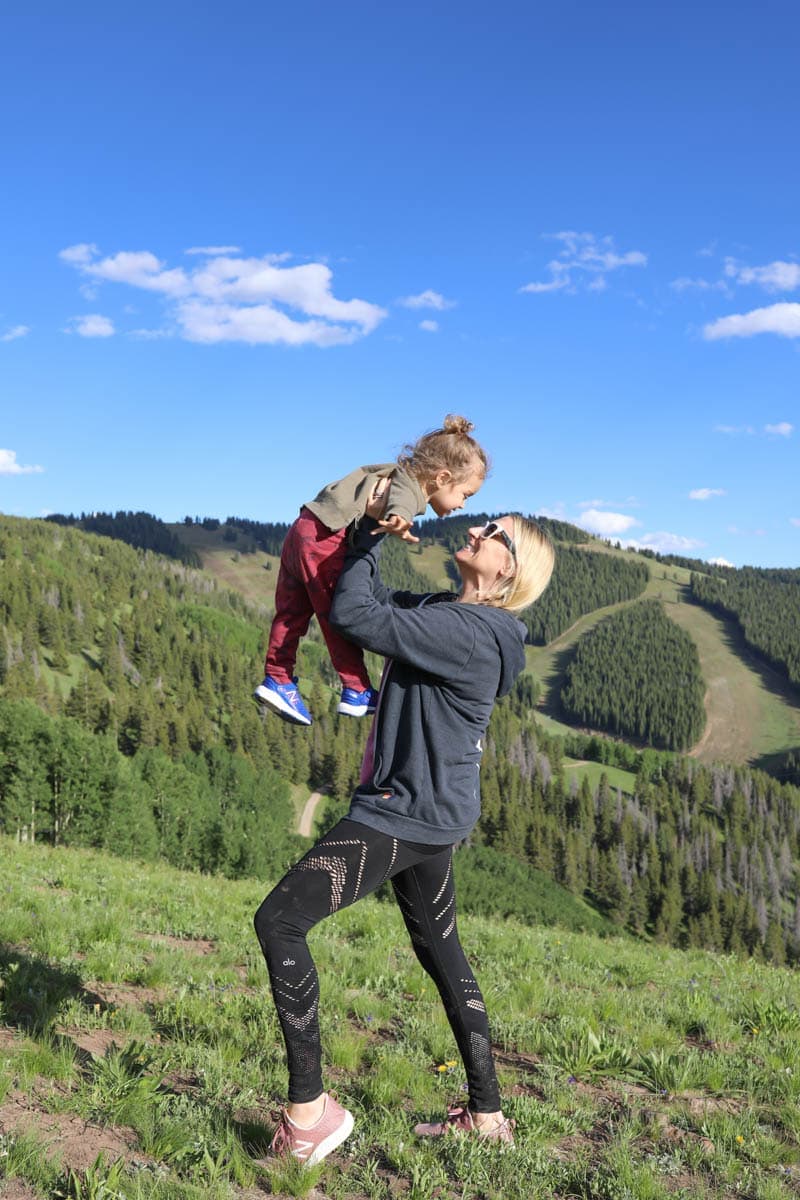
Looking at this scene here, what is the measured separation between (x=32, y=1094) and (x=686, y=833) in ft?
549

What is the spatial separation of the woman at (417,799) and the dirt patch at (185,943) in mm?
4201

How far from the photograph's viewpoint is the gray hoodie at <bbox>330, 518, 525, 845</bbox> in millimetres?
3992

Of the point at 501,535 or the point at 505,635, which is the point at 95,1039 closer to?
the point at 505,635

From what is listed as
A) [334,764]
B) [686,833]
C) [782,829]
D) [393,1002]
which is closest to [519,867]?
[334,764]

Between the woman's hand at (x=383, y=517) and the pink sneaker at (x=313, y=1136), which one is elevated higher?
the woman's hand at (x=383, y=517)

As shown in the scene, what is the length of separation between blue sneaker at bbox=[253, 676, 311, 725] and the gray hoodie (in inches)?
22.8

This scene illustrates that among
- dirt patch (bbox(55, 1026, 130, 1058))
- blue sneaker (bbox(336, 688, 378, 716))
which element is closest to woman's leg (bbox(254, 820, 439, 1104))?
blue sneaker (bbox(336, 688, 378, 716))

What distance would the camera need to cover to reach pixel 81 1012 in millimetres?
5844

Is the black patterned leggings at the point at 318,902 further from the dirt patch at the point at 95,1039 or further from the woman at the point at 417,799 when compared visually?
the dirt patch at the point at 95,1039

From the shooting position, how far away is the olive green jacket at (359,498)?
4.01 meters

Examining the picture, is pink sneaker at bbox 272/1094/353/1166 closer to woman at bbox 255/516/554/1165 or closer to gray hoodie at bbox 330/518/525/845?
woman at bbox 255/516/554/1165

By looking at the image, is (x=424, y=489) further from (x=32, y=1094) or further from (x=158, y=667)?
(x=158, y=667)

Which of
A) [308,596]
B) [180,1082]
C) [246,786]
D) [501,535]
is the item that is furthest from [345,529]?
[246,786]

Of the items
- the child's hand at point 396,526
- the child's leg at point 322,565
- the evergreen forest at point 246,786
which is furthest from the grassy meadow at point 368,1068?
the evergreen forest at point 246,786
